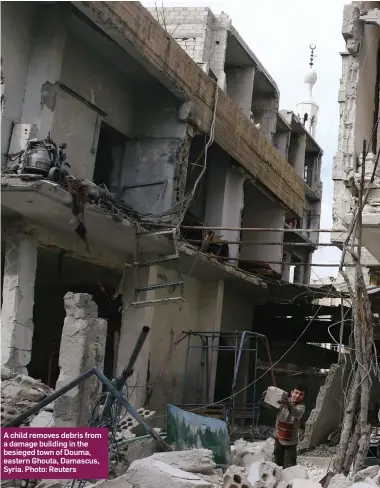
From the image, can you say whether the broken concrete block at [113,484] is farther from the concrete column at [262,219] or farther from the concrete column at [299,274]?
the concrete column at [299,274]

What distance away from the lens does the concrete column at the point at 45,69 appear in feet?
36.0

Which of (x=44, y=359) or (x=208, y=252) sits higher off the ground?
(x=208, y=252)

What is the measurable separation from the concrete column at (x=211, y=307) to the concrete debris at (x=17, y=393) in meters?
6.25

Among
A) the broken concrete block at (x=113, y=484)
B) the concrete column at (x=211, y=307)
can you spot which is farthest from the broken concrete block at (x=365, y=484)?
the concrete column at (x=211, y=307)

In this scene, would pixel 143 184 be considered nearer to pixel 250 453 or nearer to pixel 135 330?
pixel 135 330

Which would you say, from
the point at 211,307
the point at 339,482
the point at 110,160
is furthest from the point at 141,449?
the point at 110,160

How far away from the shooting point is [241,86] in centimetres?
1900

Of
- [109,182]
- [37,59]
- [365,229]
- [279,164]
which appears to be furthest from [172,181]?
[279,164]

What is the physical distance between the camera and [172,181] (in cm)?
1332

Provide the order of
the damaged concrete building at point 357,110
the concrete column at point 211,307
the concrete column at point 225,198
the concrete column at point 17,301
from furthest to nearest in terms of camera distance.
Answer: the concrete column at point 225,198
the concrete column at point 211,307
the damaged concrete building at point 357,110
the concrete column at point 17,301

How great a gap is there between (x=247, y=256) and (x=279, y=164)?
2.67 metres

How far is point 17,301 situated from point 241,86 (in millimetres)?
11082

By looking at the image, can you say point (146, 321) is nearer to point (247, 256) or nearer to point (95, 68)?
point (95, 68)

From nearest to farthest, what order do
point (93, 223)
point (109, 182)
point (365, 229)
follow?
1. point (365, 229)
2. point (93, 223)
3. point (109, 182)
